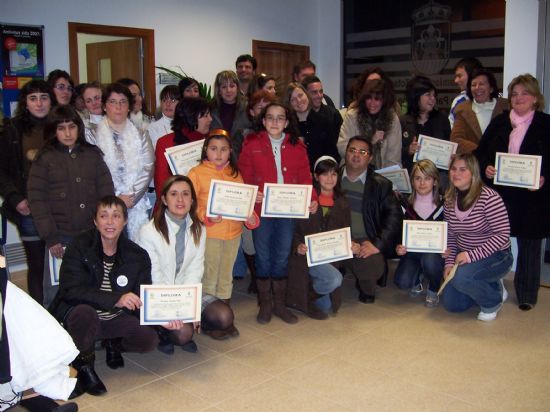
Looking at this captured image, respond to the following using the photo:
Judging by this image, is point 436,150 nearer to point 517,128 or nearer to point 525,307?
point 517,128

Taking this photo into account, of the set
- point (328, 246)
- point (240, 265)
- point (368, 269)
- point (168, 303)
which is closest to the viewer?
point (168, 303)

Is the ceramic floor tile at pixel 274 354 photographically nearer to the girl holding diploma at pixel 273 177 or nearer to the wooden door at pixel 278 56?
the girl holding diploma at pixel 273 177

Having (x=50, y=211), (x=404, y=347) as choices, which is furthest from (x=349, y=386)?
(x=50, y=211)

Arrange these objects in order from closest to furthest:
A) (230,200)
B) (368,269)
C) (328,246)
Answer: (230,200)
(328,246)
(368,269)

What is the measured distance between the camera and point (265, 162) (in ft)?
12.7

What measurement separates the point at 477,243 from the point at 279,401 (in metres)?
1.94

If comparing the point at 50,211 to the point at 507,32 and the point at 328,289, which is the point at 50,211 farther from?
the point at 507,32

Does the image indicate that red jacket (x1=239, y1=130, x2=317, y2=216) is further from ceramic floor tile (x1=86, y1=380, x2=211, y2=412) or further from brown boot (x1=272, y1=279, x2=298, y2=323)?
ceramic floor tile (x1=86, y1=380, x2=211, y2=412)

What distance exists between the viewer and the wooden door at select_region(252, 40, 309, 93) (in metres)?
7.75

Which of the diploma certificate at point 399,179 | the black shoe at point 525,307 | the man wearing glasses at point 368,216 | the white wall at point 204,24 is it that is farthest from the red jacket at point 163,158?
the black shoe at point 525,307

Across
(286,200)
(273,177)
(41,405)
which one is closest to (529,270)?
(286,200)

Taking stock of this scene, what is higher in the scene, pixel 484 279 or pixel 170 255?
pixel 170 255

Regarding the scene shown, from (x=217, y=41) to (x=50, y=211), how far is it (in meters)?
4.30

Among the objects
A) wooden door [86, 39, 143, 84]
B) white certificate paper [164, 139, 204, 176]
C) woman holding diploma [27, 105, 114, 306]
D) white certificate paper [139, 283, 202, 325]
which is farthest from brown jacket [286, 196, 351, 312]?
wooden door [86, 39, 143, 84]
